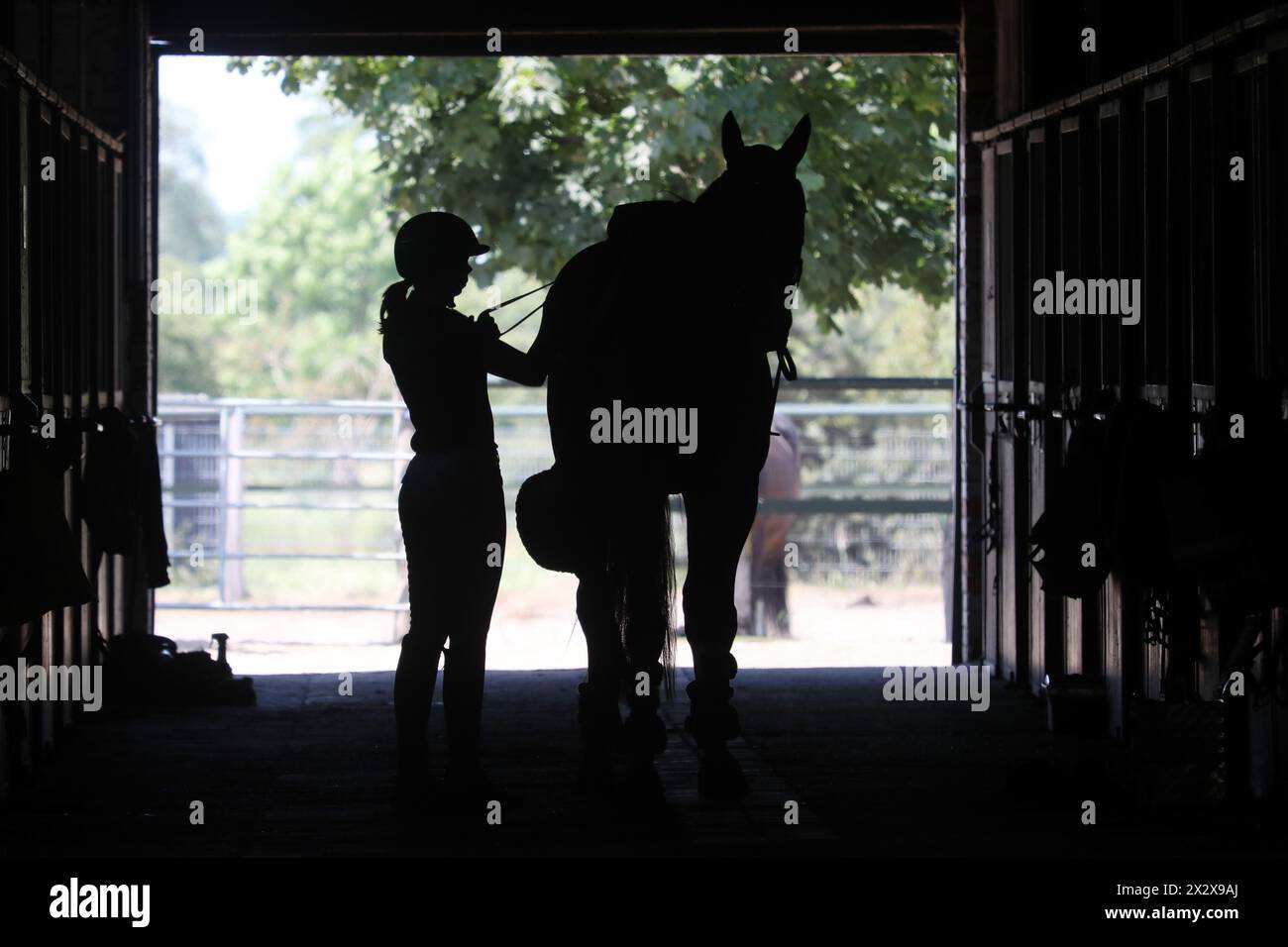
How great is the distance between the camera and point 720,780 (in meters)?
5.02

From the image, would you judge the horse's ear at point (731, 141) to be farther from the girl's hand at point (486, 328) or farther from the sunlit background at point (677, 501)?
the sunlit background at point (677, 501)

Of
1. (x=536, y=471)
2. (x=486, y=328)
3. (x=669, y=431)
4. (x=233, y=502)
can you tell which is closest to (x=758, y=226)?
(x=669, y=431)

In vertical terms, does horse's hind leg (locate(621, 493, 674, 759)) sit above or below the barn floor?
above

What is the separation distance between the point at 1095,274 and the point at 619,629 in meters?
2.36

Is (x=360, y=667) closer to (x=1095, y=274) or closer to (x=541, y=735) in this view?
(x=541, y=735)

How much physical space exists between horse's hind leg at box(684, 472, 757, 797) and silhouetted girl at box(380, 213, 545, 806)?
0.59 m

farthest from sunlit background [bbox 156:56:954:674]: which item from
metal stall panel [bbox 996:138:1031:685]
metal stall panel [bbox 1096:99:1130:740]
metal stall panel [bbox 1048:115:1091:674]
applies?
metal stall panel [bbox 1096:99:1130:740]

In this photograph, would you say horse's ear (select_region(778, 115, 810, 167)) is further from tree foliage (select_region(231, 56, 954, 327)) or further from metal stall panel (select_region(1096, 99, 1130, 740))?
tree foliage (select_region(231, 56, 954, 327))

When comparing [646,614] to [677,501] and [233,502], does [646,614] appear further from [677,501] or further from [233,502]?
[677,501]

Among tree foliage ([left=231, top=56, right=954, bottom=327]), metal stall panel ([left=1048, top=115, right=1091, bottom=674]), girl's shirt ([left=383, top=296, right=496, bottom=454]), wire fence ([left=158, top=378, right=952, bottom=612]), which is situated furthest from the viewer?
wire fence ([left=158, top=378, right=952, bottom=612])

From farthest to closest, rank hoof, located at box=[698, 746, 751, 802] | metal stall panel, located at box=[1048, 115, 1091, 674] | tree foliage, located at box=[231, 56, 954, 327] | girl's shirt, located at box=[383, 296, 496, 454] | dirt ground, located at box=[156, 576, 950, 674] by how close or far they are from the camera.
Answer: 1. tree foliage, located at box=[231, 56, 954, 327]
2. dirt ground, located at box=[156, 576, 950, 674]
3. metal stall panel, located at box=[1048, 115, 1091, 674]
4. hoof, located at box=[698, 746, 751, 802]
5. girl's shirt, located at box=[383, 296, 496, 454]

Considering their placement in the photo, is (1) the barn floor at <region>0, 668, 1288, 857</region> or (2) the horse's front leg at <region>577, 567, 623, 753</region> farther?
(2) the horse's front leg at <region>577, 567, 623, 753</region>

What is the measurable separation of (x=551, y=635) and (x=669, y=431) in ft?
33.1

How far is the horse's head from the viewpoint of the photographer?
4809 millimetres
